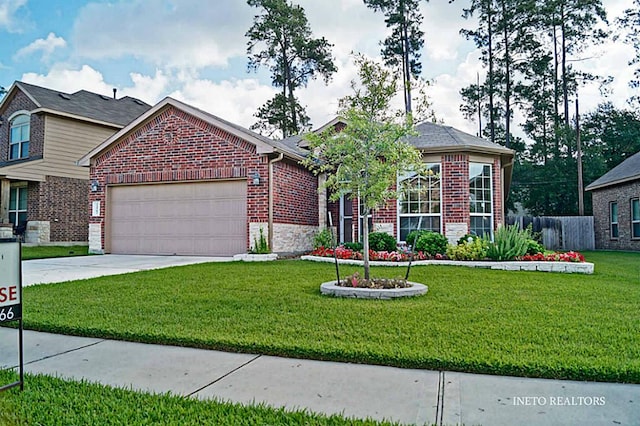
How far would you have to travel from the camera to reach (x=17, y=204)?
1908cm

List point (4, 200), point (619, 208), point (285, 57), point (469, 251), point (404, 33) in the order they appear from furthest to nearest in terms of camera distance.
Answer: point (285, 57) < point (404, 33) < point (619, 208) < point (4, 200) < point (469, 251)

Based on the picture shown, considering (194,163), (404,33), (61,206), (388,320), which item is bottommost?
(388,320)

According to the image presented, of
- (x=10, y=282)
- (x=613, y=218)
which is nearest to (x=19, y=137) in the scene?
(x=10, y=282)

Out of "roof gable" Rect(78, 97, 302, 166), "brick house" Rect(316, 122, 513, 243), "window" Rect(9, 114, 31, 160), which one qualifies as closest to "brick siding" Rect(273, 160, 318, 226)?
"roof gable" Rect(78, 97, 302, 166)

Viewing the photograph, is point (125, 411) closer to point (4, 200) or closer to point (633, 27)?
point (4, 200)

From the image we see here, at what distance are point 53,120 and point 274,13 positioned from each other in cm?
1517

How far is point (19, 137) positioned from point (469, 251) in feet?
65.1

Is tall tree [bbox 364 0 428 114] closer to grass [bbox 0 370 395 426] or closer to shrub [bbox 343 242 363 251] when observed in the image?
shrub [bbox 343 242 363 251]

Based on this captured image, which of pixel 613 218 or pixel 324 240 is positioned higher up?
pixel 613 218

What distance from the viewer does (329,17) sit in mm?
21875

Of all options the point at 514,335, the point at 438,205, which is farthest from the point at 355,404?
the point at 438,205

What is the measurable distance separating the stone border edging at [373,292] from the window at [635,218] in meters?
15.6

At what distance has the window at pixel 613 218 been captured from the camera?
63.0 feet

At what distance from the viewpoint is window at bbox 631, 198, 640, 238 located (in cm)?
1762
